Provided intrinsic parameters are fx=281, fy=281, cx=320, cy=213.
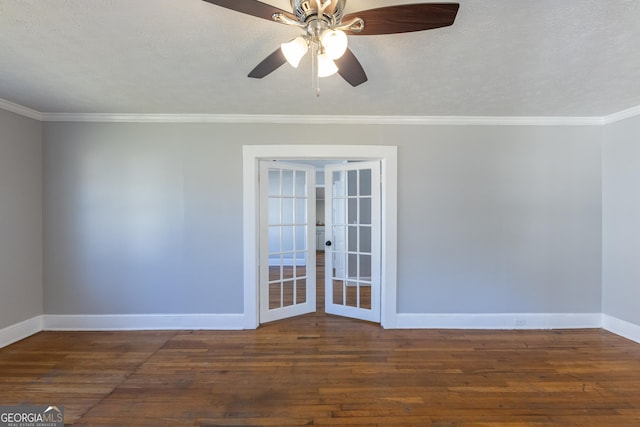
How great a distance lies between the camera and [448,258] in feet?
10.5

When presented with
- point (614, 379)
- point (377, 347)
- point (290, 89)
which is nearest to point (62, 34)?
point (290, 89)

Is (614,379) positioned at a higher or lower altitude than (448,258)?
lower

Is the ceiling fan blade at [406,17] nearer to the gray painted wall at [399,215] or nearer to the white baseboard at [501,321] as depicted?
the gray painted wall at [399,215]

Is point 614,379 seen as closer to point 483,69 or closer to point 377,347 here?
point 377,347

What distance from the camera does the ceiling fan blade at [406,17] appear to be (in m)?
1.22

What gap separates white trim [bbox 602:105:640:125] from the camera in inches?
112

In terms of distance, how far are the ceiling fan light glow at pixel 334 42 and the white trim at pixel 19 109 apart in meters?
3.37

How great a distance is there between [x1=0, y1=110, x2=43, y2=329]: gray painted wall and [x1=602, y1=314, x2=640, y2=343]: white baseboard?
249 inches

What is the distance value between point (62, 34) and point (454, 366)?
3727mm

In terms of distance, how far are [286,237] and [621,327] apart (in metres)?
3.80

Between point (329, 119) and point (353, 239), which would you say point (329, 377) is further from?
point (329, 119)

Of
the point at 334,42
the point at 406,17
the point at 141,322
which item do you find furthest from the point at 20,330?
the point at 406,17

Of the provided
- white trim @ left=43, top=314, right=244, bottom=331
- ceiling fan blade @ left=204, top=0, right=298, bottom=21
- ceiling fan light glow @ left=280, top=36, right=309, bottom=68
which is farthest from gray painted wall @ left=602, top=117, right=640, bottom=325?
white trim @ left=43, top=314, right=244, bottom=331

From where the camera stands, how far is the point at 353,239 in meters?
3.52
